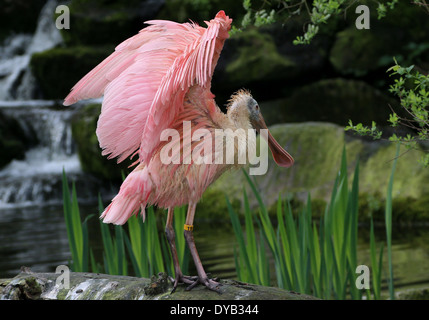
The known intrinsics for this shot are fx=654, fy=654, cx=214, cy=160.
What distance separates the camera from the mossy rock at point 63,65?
12797mm

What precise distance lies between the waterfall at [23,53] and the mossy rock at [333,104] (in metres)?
4.95

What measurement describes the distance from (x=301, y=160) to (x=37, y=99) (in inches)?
285

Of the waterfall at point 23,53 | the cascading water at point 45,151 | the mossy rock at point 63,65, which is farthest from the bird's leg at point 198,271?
the waterfall at point 23,53

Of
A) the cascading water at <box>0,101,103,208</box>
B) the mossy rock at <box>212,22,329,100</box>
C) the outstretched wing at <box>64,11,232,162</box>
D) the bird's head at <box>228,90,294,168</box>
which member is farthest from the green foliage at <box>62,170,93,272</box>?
the mossy rock at <box>212,22,329,100</box>

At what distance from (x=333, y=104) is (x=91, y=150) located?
435 cm

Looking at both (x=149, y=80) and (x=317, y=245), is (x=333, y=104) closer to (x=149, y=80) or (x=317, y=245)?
(x=317, y=245)

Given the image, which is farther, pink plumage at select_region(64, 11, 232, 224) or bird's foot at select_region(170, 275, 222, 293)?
bird's foot at select_region(170, 275, 222, 293)

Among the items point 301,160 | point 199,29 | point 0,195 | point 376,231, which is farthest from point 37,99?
point 199,29

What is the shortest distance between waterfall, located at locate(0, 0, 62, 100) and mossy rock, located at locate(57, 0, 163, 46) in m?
1.17

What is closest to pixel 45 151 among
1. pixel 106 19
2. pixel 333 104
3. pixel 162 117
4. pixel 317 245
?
pixel 106 19

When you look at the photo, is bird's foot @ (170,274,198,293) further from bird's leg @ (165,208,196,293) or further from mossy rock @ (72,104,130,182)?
mossy rock @ (72,104,130,182)

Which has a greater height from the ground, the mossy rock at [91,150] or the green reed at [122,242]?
the mossy rock at [91,150]

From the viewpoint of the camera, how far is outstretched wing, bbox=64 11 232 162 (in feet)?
8.82

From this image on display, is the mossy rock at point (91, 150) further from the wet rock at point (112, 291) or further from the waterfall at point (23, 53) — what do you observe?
the wet rock at point (112, 291)
